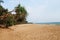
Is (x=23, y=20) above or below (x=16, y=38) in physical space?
below

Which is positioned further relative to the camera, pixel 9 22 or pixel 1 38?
pixel 9 22

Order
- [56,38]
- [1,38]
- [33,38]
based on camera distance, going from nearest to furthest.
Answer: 1. [56,38]
2. [33,38]
3. [1,38]

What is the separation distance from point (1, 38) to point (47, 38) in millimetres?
4420

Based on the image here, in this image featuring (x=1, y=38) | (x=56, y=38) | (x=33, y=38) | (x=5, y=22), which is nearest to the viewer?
(x=56, y=38)

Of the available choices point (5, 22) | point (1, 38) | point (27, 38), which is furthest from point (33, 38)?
point (5, 22)

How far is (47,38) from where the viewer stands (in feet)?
45.8

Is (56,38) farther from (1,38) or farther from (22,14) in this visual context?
(22,14)

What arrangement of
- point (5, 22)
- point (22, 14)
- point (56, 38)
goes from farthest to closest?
point (22, 14), point (5, 22), point (56, 38)

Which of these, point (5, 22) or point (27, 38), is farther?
point (5, 22)

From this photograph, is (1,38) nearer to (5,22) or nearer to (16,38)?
(16,38)

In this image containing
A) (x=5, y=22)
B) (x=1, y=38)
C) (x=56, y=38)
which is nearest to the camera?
(x=56, y=38)

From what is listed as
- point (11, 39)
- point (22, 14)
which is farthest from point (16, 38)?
point (22, 14)

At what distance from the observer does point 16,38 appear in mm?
15039

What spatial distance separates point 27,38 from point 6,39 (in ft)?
6.29
